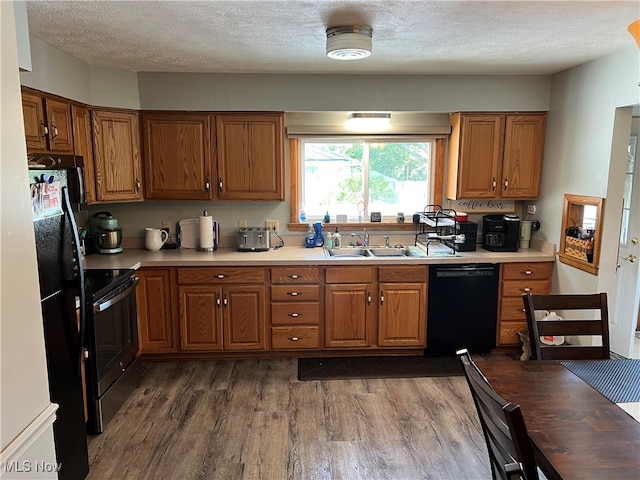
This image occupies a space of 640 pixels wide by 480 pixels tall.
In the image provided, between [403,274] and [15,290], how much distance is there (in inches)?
112

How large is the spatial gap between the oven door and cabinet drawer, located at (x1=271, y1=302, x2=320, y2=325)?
1059 millimetres

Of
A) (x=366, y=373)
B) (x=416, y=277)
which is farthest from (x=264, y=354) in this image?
(x=416, y=277)

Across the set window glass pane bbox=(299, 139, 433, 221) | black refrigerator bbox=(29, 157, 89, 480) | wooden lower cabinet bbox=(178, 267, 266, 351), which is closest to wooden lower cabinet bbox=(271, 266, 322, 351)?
wooden lower cabinet bbox=(178, 267, 266, 351)

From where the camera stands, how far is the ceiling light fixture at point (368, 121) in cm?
386

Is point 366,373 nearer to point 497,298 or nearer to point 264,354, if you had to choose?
point 264,354

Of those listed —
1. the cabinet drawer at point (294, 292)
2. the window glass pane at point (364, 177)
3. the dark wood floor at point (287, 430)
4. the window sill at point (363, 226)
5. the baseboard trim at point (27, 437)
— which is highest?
the window glass pane at point (364, 177)

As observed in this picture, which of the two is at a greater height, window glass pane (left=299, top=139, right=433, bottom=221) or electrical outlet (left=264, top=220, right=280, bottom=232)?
window glass pane (left=299, top=139, right=433, bottom=221)

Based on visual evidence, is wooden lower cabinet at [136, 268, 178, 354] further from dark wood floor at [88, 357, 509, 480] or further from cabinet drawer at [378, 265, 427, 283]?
cabinet drawer at [378, 265, 427, 283]

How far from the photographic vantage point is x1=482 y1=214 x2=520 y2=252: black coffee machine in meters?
3.87

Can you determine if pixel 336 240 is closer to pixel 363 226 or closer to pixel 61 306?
pixel 363 226

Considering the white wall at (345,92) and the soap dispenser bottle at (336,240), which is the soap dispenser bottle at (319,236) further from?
the white wall at (345,92)

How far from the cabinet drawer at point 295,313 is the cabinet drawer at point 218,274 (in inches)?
11.9

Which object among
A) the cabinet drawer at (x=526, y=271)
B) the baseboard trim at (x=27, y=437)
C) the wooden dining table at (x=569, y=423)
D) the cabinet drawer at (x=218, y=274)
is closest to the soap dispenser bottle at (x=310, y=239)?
the cabinet drawer at (x=218, y=274)

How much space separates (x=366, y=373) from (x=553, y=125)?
257 cm
